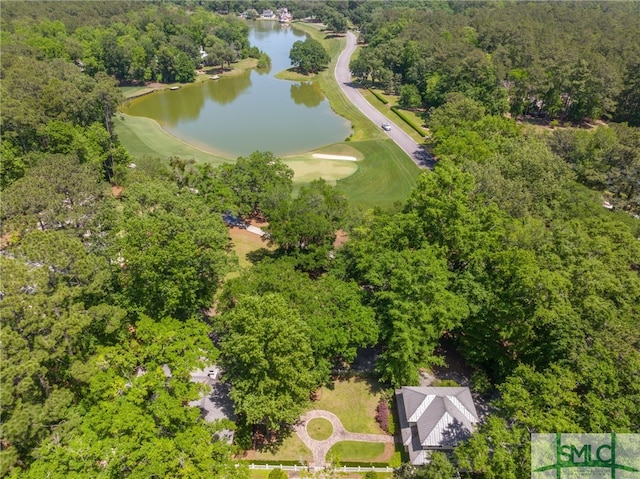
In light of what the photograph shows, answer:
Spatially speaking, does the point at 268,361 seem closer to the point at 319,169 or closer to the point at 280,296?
the point at 280,296

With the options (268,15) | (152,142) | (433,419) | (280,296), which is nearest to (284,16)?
(268,15)

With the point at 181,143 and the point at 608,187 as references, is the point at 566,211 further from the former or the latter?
the point at 181,143

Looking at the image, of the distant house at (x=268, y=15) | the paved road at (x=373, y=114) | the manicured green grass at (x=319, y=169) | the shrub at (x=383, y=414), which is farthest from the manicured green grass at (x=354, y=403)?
the distant house at (x=268, y=15)

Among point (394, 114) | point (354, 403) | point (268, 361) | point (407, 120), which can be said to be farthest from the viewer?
point (394, 114)

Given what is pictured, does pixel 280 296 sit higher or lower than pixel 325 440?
higher

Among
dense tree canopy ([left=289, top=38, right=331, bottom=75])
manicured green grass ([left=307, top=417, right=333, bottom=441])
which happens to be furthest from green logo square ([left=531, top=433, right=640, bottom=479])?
dense tree canopy ([left=289, top=38, right=331, bottom=75])

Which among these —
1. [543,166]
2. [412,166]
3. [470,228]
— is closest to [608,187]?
[543,166]

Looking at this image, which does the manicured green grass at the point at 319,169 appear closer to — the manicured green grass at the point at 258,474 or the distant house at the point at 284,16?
the manicured green grass at the point at 258,474
